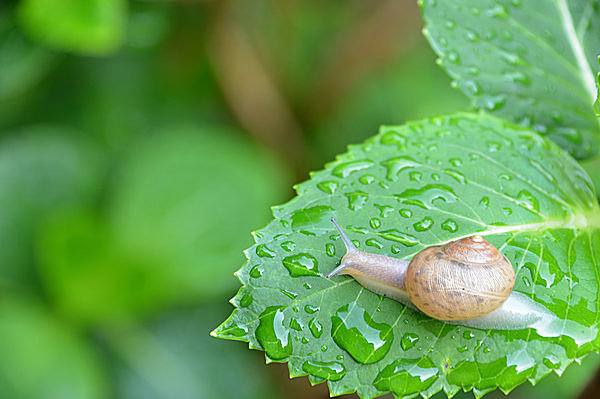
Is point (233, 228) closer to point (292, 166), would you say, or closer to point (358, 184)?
point (292, 166)

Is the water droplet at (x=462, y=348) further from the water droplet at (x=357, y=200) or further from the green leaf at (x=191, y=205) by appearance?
the green leaf at (x=191, y=205)

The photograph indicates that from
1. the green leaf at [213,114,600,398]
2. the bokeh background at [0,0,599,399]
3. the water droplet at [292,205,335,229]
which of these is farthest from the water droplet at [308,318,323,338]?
the bokeh background at [0,0,599,399]

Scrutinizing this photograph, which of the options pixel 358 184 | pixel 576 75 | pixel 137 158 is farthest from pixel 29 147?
pixel 576 75

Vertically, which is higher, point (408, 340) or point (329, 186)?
point (329, 186)

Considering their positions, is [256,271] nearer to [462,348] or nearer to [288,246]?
[288,246]

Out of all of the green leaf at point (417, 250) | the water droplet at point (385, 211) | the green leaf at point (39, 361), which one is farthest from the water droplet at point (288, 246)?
the green leaf at point (39, 361)

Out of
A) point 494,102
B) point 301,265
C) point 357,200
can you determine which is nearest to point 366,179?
point 357,200
